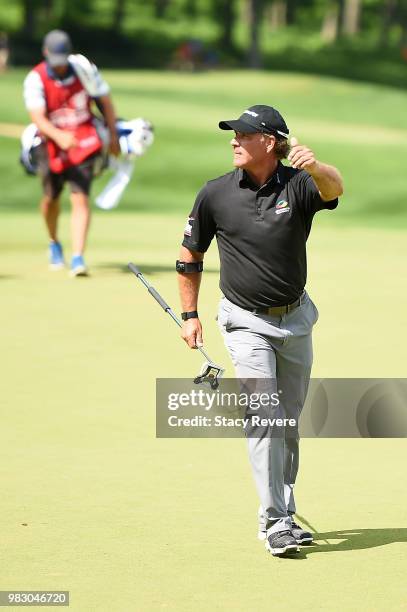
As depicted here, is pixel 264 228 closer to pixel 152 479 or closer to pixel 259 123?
pixel 259 123

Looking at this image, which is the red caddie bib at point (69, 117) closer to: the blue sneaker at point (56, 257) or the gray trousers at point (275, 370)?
the blue sneaker at point (56, 257)

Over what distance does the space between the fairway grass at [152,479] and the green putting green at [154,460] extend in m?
0.01

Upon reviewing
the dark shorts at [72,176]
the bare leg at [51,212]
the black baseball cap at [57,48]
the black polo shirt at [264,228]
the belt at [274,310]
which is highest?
the black polo shirt at [264,228]

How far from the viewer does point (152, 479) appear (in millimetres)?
7367

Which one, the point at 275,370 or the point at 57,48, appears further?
the point at 57,48

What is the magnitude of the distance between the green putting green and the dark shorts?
908 mm

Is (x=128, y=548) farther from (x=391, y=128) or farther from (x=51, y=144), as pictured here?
(x=391, y=128)

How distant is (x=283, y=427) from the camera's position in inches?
249

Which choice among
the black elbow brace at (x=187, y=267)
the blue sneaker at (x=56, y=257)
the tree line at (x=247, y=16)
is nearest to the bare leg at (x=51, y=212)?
the blue sneaker at (x=56, y=257)

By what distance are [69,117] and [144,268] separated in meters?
2.05

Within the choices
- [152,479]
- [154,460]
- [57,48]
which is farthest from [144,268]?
[152,479]

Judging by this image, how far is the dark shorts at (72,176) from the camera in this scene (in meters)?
14.0

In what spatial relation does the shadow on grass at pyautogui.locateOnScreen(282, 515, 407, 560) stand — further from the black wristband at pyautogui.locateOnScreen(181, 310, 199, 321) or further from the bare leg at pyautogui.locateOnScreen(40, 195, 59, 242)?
the bare leg at pyautogui.locateOnScreen(40, 195, 59, 242)

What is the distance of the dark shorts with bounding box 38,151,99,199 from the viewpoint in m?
14.0
